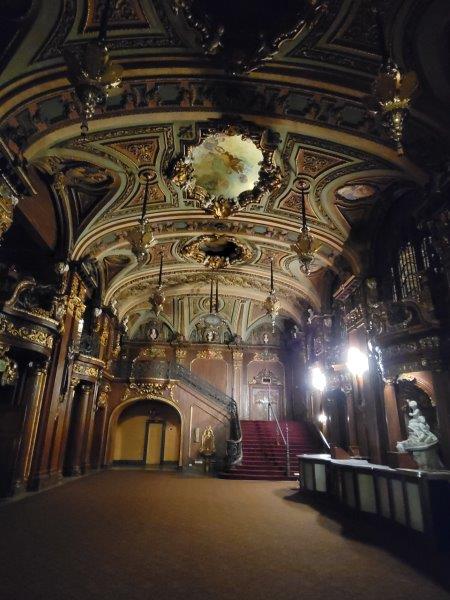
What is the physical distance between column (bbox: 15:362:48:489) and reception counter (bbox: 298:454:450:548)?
613 centimetres

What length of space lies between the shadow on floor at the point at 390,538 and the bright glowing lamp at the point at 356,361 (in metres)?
3.59

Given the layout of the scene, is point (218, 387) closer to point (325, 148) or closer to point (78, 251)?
point (78, 251)

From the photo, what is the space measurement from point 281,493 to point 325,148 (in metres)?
7.44

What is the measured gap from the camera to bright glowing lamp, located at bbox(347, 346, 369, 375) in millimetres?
9243

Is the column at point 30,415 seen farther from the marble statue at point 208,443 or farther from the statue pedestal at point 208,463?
the marble statue at point 208,443

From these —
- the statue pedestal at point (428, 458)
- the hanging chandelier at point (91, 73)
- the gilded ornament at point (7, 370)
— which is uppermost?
→ the hanging chandelier at point (91, 73)

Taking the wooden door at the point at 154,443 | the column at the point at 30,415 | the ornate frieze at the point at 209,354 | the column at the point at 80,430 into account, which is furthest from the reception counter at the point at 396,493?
the ornate frieze at the point at 209,354

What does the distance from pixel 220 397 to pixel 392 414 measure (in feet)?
32.1

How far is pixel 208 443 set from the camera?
575 inches

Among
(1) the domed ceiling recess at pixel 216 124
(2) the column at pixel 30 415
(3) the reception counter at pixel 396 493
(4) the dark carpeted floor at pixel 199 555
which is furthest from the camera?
(2) the column at pixel 30 415

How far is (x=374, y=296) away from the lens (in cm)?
905

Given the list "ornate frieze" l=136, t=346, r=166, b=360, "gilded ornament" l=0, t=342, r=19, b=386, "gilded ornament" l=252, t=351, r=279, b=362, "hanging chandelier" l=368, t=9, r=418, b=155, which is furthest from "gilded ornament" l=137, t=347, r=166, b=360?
"hanging chandelier" l=368, t=9, r=418, b=155

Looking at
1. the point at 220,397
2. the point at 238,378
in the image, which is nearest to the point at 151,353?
the point at 220,397

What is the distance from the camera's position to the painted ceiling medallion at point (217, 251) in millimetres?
Answer: 11328
